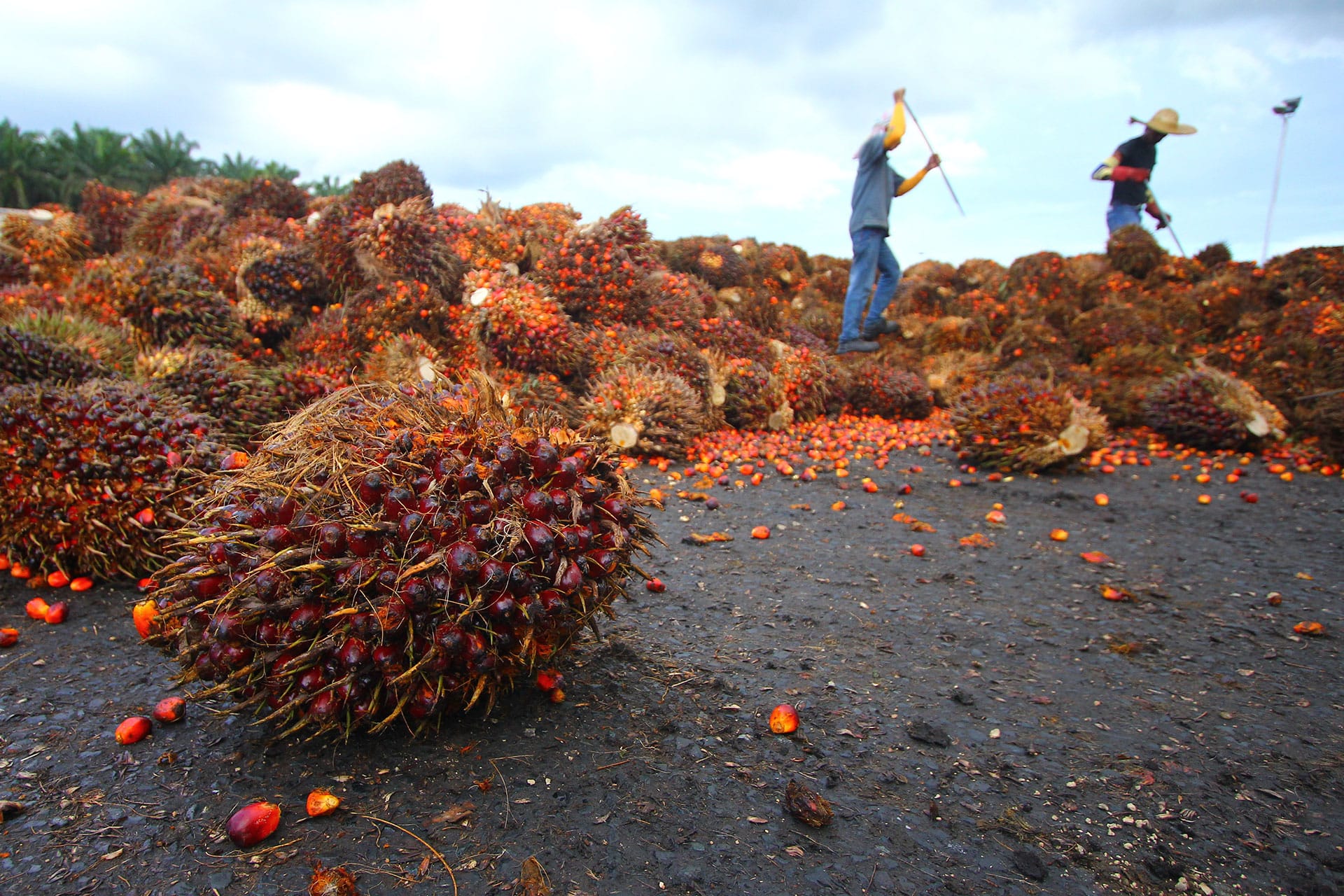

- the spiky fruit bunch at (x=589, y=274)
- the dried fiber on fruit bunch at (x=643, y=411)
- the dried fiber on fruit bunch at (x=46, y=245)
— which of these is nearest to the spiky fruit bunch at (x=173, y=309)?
the spiky fruit bunch at (x=589, y=274)

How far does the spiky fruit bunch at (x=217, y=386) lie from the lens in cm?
404

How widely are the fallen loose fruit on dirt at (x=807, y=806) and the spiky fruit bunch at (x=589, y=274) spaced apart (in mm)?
5367

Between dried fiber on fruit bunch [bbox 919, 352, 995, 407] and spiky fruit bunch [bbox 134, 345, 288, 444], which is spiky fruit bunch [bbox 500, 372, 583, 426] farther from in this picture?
dried fiber on fruit bunch [bbox 919, 352, 995, 407]

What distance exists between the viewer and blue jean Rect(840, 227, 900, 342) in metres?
9.16

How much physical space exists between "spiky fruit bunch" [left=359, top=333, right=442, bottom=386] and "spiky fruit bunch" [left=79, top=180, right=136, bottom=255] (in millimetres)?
5952

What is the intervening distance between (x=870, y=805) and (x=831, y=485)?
3675 millimetres

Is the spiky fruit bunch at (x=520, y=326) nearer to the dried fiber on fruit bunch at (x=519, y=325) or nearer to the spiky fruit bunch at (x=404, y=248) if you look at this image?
the dried fiber on fruit bunch at (x=519, y=325)

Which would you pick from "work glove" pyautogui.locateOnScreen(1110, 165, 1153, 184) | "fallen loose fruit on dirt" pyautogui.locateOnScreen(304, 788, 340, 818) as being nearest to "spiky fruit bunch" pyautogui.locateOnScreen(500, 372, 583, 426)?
"fallen loose fruit on dirt" pyautogui.locateOnScreen(304, 788, 340, 818)

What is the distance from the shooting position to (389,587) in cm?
→ 172

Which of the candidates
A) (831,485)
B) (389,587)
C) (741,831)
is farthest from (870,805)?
(831,485)

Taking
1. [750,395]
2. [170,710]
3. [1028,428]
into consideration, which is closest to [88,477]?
[170,710]

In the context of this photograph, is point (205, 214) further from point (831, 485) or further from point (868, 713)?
point (868, 713)

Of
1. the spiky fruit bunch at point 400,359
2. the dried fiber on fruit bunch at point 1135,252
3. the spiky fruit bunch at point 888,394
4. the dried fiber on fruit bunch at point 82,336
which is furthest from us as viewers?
the dried fiber on fruit bunch at point 1135,252

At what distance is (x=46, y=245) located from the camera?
27.0 ft
